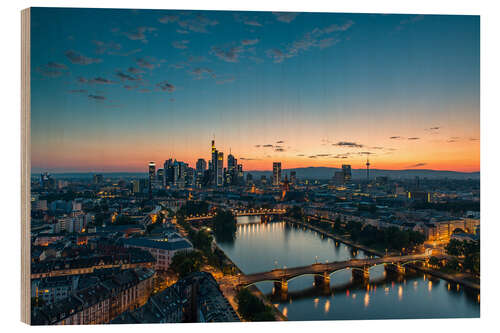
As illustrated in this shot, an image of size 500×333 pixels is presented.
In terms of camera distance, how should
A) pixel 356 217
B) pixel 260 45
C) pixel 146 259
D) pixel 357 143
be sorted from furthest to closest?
pixel 356 217, pixel 146 259, pixel 357 143, pixel 260 45

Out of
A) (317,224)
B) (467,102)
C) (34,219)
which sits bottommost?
(317,224)

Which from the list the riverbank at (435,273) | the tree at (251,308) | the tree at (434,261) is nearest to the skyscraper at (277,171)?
the riverbank at (435,273)

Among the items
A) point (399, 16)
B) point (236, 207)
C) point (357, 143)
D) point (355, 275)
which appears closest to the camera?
point (399, 16)

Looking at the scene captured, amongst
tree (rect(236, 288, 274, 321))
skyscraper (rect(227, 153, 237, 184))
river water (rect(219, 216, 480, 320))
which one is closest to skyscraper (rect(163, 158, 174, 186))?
skyscraper (rect(227, 153, 237, 184))

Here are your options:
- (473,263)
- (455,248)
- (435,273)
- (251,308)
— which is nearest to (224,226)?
(435,273)

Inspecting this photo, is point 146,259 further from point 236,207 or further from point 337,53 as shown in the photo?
point 236,207

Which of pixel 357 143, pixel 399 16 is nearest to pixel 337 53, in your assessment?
pixel 399 16

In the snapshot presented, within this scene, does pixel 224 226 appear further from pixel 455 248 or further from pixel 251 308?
pixel 251 308

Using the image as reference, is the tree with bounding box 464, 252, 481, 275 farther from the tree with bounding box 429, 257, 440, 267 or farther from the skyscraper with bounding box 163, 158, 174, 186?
the skyscraper with bounding box 163, 158, 174, 186
